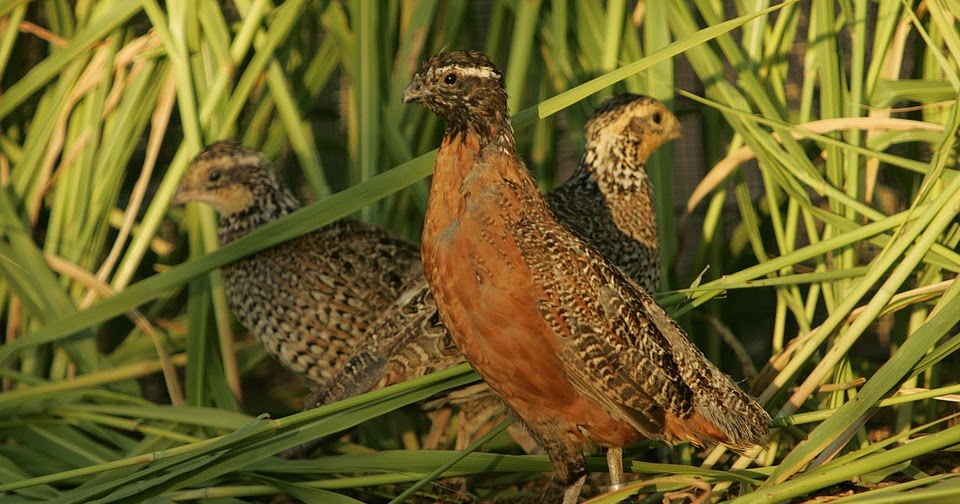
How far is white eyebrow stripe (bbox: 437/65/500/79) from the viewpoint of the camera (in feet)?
9.82

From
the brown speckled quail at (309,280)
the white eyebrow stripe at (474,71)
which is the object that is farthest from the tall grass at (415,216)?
the white eyebrow stripe at (474,71)

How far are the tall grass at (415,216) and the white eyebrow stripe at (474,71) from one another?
0.21m

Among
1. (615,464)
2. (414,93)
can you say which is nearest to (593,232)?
(615,464)

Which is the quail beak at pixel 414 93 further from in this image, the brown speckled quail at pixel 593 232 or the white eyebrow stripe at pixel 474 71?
the brown speckled quail at pixel 593 232

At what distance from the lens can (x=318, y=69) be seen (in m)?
4.73

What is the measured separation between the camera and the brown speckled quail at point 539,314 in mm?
2945

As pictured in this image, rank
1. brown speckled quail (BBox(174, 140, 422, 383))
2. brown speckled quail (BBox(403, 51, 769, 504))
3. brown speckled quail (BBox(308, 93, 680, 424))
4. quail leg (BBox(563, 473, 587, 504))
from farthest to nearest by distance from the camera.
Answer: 1. brown speckled quail (BBox(174, 140, 422, 383))
2. brown speckled quail (BBox(308, 93, 680, 424))
3. quail leg (BBox(563, 473, 587, 504))
4. brown speckled quail (BBox(403, 51, 769, 504))

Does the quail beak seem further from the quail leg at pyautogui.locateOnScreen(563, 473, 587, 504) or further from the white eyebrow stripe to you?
the quail leg at pyautogui.locateOnScreen(563, 473, 587, 504)

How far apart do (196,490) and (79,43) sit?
5.79ft

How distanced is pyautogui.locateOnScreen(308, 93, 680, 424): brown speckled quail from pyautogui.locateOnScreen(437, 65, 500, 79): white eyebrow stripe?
78cm

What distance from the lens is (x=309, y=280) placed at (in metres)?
4.08

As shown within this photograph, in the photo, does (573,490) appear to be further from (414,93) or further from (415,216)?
(415,216)

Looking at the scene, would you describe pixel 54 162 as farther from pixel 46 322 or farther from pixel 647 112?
pixel 647 112

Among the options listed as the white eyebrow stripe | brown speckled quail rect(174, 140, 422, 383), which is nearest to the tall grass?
brown speckled quail rect(174, 140, 422, 383)
